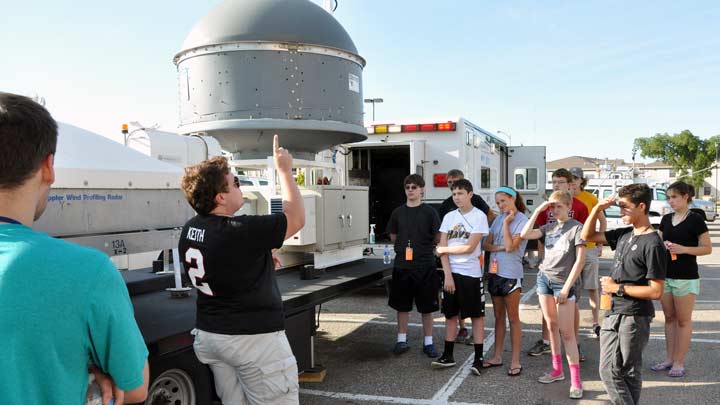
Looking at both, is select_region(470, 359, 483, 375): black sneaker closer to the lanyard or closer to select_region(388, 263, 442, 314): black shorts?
select_region(388, 263, 442, 314): black shorts

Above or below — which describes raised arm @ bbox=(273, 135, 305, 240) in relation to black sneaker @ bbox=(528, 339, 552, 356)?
above

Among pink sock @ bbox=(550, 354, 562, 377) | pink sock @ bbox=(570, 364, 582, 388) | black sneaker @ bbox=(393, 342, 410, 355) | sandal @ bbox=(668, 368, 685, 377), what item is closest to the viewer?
pink sock @ bbox=(570, 364, 582, 388)

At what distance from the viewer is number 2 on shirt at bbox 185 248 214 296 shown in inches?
109

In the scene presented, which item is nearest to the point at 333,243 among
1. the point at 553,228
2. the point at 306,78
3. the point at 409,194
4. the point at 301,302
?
the point at 409,194

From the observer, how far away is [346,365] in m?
5.78

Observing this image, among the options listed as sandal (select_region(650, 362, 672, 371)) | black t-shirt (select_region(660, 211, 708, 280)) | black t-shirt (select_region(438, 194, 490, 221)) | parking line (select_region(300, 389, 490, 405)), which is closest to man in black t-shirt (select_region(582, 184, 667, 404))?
parking line (select_region(300, 389, 490, 405))

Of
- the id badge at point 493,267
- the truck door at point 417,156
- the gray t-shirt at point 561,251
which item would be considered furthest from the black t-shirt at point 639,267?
the truck door at point 417,156

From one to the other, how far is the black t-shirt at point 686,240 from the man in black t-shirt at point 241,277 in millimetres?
3948

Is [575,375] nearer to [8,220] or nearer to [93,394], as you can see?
[93,394]

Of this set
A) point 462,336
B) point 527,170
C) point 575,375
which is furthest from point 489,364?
point 527,170

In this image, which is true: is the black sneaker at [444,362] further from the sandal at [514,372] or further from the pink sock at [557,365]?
the pink sock at [557,365]

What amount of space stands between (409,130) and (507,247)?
167 inches

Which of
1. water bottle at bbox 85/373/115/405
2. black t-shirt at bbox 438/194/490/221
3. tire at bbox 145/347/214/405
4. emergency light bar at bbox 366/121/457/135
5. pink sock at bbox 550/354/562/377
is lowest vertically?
pink sock at bbox 550/354/562/377

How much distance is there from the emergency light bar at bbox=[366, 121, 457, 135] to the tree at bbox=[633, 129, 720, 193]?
5538 cm
